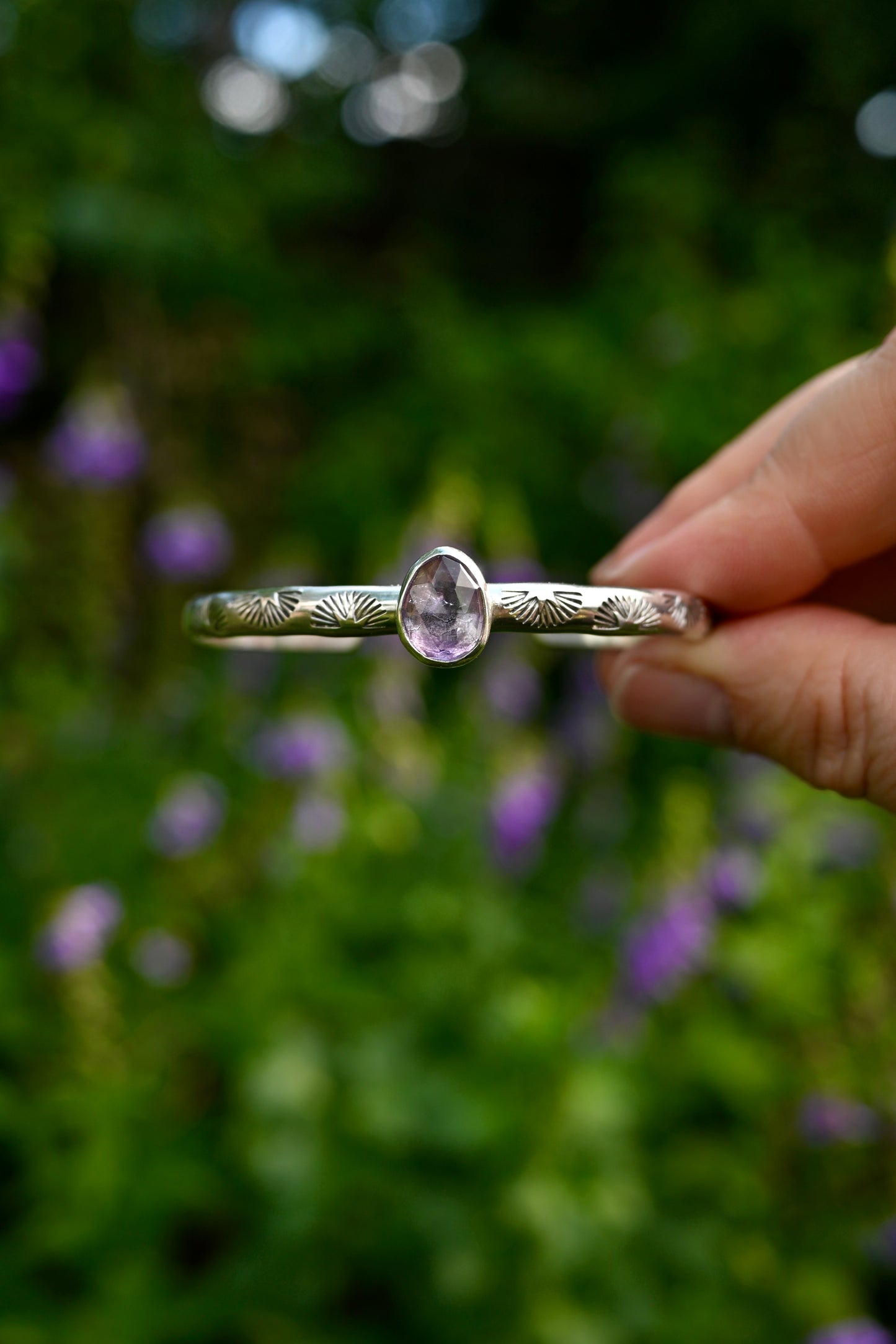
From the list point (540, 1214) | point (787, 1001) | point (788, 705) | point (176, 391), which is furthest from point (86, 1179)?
point (176, 391)

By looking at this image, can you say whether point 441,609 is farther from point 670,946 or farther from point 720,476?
point 670,946

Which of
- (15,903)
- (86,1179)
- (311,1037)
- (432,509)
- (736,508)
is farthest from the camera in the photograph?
(15,903)

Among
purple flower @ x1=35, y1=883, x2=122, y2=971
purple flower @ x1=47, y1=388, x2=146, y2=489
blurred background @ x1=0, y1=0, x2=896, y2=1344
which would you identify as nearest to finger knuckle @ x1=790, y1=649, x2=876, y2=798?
blurred background @ x1=0, y1=0, x2=896, y2=1344

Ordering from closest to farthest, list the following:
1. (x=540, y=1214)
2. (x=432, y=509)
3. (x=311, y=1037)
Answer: (x=540, y=1214) → (x=311, y=1037) → (x=432, y=509)

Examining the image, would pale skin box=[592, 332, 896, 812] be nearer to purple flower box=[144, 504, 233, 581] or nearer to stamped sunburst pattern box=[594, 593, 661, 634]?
stamped sunburst pattern box=[594, 593, 661, 634]

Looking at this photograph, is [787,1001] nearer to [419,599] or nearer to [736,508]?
[736,508]

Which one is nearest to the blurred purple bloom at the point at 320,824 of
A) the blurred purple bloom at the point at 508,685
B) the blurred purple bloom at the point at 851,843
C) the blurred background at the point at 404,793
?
the blurred background at the point at 404,793
